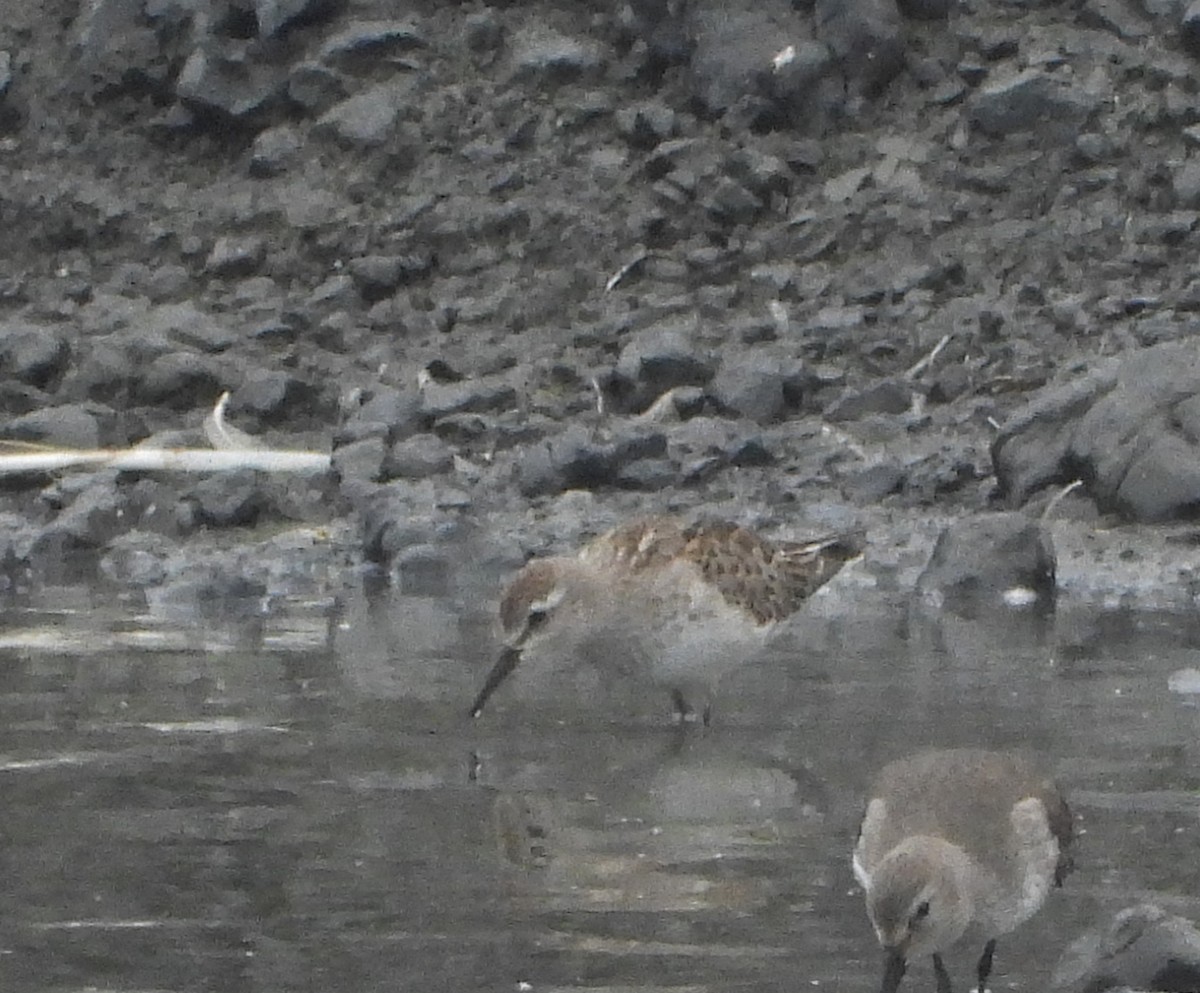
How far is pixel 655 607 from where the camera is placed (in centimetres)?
951

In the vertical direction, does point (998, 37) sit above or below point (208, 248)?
above

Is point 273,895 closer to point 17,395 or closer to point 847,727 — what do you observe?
point 847,727

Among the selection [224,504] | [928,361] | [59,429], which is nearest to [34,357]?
[59,429]

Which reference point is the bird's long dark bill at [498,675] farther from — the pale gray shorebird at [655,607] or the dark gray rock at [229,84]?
the dark gray rock at [229,84]

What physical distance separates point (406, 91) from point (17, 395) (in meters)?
3.29

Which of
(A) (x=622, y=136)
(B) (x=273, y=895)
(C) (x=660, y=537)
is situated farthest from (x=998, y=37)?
(B) (x=273, y=895)

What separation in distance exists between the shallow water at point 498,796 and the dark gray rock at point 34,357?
→ 4011mm

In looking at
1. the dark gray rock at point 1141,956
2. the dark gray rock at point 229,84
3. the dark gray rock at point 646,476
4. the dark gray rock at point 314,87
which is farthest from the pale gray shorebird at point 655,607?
the dark gray rock at point 229,84

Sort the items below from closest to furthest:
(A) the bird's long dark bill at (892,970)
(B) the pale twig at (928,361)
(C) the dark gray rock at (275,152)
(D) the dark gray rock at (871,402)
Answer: (A) the bird's long dark bill at (892,970) → (D) the dark gray rock at (871,402) → (B) the pale twig at (928,361) → (C) the dark gray rock at (275,152)

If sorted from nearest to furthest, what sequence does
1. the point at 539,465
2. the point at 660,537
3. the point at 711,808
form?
the point at 711,808 → the point at 660,537 → the point at 539,465

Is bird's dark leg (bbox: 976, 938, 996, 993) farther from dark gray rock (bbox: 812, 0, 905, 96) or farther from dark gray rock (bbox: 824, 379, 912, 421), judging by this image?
dark gray rock (bbox: 812, 0, 905, 96)

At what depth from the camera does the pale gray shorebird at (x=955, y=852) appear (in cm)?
565

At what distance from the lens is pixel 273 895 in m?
6.84

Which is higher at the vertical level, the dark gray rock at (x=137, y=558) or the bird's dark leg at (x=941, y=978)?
the bird's dark leg at (x=941, y=978)
